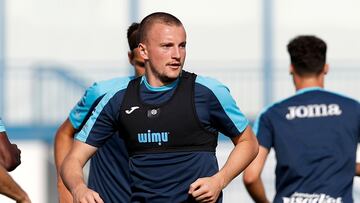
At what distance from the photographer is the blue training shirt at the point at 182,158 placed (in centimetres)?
662

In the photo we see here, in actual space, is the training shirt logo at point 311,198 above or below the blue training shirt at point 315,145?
below

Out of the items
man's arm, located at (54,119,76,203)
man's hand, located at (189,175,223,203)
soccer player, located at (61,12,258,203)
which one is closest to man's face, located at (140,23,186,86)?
soccer player, located at (61,12,258,203)

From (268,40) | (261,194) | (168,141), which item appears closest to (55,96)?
(268,40)

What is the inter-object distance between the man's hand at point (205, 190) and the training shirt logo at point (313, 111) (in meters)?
1.38

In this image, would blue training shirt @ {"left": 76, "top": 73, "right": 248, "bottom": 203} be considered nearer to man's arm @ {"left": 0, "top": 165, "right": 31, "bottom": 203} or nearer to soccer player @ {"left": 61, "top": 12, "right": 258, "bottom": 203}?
soccer player @ {"left": 61, "top": 12, "right": 258, "bottom": 203}

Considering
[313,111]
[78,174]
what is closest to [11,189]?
[78,174]

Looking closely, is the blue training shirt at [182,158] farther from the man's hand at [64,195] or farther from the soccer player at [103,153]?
the man's hand at [64,195]

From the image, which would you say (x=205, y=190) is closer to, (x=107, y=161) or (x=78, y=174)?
(x=78, y=174)

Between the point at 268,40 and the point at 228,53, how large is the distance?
1.82 metres

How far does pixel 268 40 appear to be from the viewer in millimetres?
22125

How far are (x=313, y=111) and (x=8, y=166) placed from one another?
1.91 m

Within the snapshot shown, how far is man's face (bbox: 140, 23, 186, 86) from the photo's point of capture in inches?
260

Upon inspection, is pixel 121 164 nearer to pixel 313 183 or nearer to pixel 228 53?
pixel 313 183

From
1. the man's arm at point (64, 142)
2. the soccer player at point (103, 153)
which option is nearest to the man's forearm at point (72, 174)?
the soccer player at point (103, 153)
